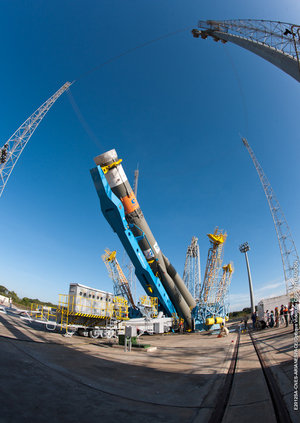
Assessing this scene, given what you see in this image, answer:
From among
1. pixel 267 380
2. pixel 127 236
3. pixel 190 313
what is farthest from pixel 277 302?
pixel 267 380

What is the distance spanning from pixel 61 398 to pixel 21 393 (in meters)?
0.70

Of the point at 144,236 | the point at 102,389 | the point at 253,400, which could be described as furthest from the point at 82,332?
the point at 253,400

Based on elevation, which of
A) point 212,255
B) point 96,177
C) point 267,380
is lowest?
point 267,380

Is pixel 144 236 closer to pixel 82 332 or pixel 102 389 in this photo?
pixel 82 332

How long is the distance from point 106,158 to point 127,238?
19.8ft

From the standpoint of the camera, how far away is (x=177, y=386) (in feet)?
15.8

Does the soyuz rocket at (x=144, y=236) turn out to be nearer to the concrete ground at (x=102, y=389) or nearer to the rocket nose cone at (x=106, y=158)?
the rocket nose cone at (x=106, y=158)

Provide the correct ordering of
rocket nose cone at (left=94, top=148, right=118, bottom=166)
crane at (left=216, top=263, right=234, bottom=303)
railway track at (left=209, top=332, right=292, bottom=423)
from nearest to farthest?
railway track at (left=209, top=332, right=292, bottom=423), rocket nose cone at (left=94, top=148, right=118, bottom=166), crane at (left=216, top=263, right=234, bottom=303)

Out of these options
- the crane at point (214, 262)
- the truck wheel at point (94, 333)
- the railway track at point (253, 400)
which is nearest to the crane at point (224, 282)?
the crane at point (214, 262)

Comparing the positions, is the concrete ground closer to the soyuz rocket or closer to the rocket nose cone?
the soyuz rocket

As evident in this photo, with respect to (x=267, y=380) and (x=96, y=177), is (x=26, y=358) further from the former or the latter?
(x=96, y=177)

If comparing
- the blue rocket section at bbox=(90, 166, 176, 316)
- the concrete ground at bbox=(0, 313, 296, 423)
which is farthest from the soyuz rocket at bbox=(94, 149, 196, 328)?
the concrete ground at bbox=(0, 313, 296, 423)

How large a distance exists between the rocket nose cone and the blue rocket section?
1.55 metres

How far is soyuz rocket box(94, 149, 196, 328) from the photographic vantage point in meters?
16.0
